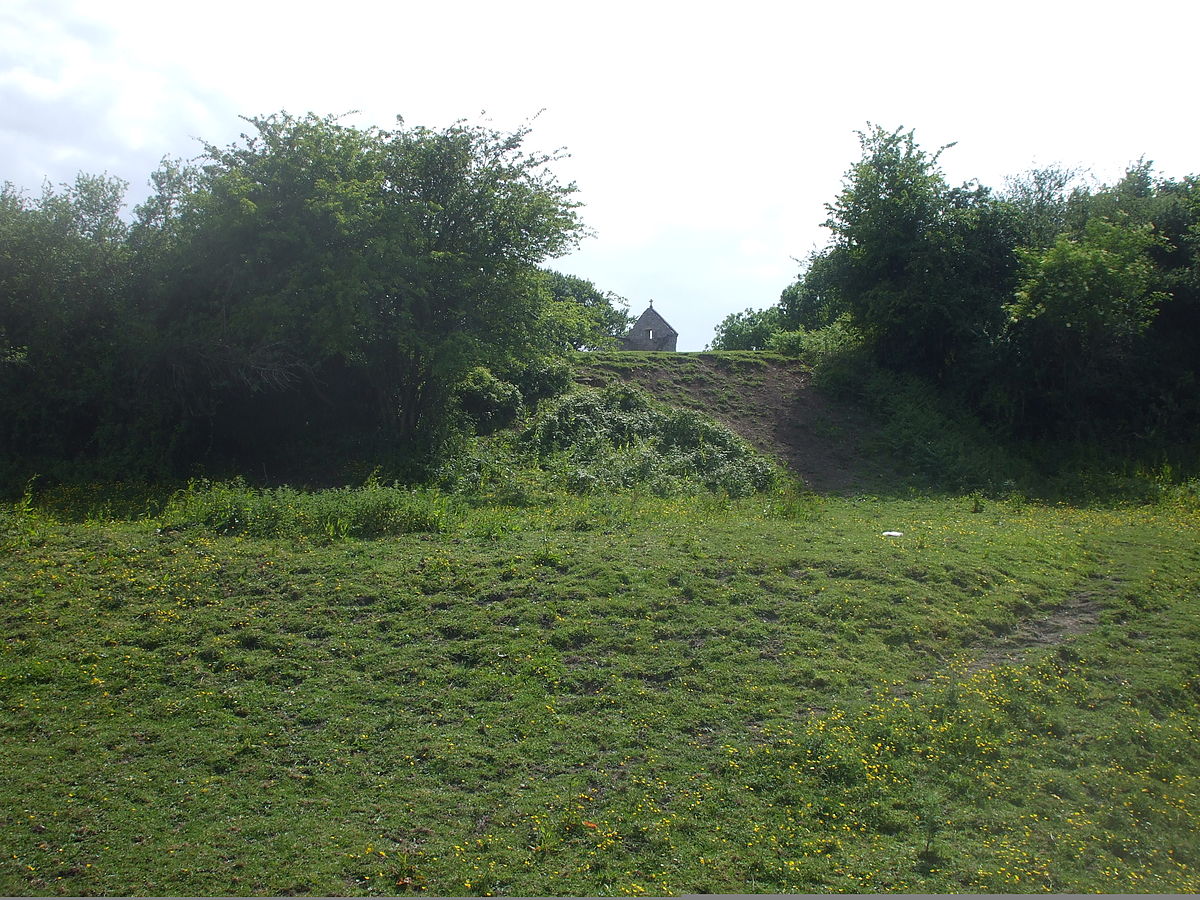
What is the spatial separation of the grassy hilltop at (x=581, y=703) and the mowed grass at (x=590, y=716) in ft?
0.09

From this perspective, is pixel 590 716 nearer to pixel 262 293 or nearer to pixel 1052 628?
pixel 1052 628

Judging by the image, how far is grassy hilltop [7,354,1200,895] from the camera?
15.9 ft

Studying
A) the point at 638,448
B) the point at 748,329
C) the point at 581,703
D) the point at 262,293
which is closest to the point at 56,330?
the point at 262,293

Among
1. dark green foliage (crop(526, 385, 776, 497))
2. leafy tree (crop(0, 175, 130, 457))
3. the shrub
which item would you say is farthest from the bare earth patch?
leafy tree (crop(0, 175, 130, 457))

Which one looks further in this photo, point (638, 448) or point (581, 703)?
point (638, 448)

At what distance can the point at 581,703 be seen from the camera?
6.52 m

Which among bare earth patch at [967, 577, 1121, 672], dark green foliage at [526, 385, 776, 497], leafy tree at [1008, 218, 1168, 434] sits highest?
leafy tree at [1008, 218, 1168, 434]

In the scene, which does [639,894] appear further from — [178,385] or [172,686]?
[178,385]

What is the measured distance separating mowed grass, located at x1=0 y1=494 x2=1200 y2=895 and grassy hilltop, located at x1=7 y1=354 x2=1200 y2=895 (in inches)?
1.0

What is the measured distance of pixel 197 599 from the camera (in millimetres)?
8211

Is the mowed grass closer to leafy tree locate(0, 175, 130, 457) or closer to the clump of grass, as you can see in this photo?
the clump of grass

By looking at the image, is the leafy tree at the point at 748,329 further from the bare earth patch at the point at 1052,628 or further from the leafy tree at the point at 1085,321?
the bare earth patch at the point at 1052,628

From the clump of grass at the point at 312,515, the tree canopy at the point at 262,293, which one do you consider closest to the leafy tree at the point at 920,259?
the tree canopy at the point at 262,293

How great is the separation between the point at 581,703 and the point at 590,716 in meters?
0.20
